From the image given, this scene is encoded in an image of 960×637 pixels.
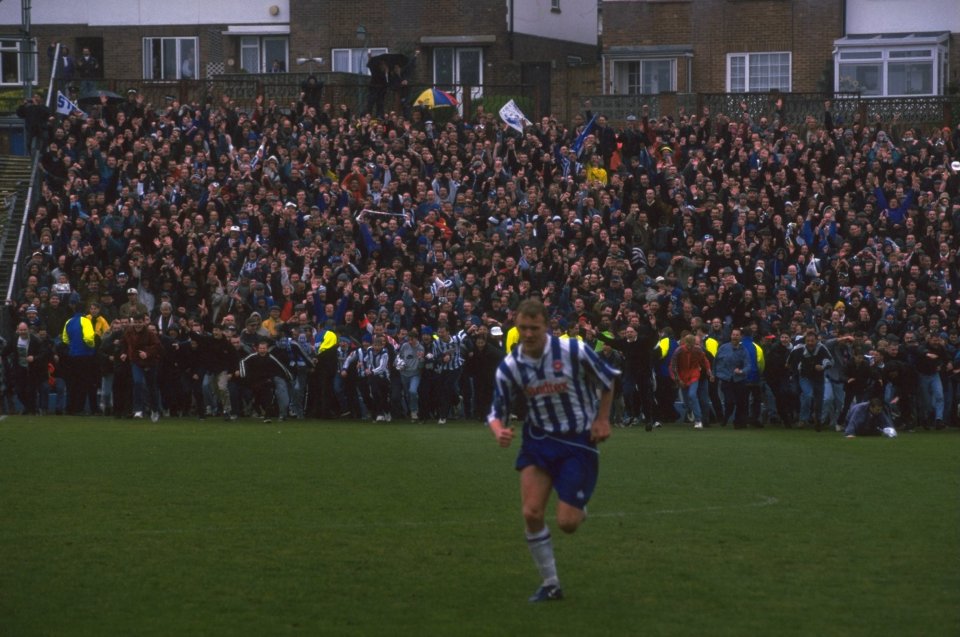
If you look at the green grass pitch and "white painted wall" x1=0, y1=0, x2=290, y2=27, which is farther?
"white painted wall" x1=0, y1=0, x2=290, y2=27

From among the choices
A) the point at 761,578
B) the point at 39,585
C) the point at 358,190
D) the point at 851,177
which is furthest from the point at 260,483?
the point at 851,177

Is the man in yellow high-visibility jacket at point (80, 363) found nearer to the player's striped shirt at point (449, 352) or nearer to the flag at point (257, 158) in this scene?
the player's striped shirt at point (449, 352)

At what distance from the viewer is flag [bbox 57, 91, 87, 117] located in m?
35.6

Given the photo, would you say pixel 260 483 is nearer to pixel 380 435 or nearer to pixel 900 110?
pixel 380 435

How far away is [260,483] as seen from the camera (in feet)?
55.0

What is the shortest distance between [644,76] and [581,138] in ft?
44.9

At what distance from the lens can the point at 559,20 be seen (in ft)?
174

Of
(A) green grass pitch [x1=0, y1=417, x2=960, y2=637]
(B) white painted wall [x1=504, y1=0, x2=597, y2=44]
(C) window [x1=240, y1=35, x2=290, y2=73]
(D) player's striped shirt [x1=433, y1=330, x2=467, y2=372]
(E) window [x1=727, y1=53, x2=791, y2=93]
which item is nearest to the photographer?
(A) green grass pitch [x1=0, y1=417, x2=960, y2=637]

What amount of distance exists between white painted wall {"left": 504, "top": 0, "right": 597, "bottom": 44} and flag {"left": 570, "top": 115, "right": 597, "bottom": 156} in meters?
14.8

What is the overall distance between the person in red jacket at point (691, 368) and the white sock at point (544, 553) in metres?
16.1

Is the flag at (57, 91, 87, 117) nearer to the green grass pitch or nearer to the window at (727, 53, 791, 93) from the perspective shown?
the green grass pitch

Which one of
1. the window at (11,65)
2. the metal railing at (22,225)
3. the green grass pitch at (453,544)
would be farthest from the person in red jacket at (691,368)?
the window at (11,65)

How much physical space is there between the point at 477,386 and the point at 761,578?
649 inches

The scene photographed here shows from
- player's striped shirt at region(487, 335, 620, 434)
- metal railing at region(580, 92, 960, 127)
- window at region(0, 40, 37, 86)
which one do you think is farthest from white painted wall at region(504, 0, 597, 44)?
player's striped shirt at region(487, 335, 620, 434)
